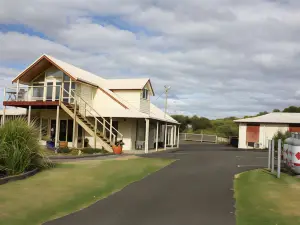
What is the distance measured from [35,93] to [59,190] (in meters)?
19.4

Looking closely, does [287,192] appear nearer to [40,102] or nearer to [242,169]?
[242,169]

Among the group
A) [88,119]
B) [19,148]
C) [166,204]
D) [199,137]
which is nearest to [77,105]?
[88,119]

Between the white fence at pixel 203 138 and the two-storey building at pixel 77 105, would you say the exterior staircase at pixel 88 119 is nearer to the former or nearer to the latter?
the two-storey building at pixel 77 105

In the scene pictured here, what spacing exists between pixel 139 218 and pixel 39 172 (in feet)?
22.2

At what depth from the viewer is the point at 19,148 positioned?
12.0 meters

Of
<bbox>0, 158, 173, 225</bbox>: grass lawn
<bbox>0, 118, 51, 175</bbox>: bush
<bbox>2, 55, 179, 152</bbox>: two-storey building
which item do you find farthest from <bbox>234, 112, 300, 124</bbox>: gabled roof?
<bbox>0, 118, 51, 175</bbox>: bush

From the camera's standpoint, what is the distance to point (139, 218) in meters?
7.05

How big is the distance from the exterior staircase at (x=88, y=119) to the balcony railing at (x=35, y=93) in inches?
39.2

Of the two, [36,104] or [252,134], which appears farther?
[252,134]

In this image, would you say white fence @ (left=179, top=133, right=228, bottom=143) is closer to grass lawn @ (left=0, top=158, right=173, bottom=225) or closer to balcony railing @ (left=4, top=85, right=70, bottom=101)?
balcony railing @ (left=4, top=85, right=70, bottom=101)

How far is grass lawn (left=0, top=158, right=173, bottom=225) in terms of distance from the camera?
7138mm

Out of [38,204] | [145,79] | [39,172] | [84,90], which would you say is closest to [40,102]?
[84,90]

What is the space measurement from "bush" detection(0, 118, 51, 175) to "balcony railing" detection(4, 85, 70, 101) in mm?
13094

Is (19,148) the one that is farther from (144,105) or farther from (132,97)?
(144,105)
